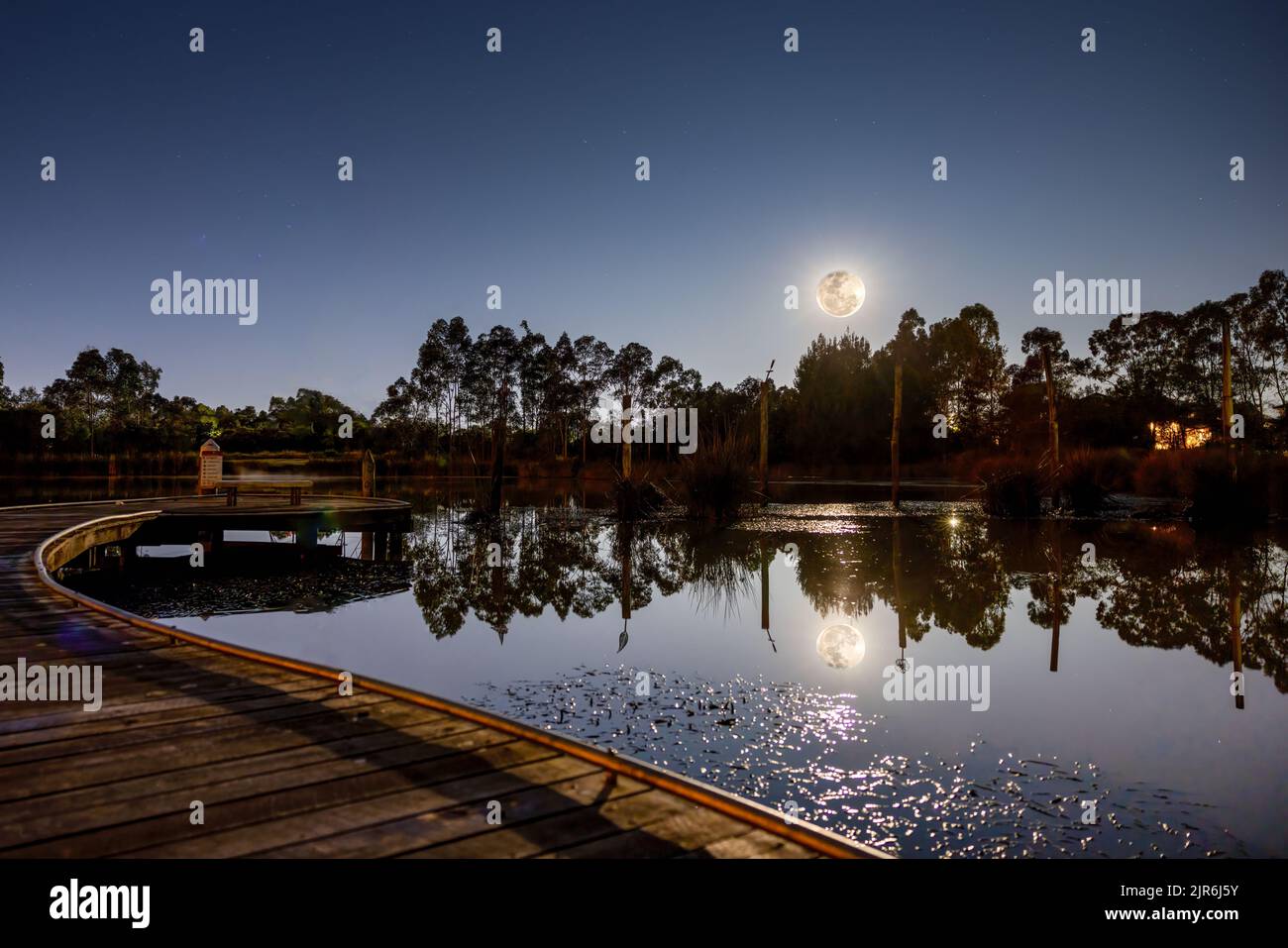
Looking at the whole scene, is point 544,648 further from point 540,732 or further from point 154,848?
point 154,848

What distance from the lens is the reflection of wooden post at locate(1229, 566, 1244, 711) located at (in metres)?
5.14

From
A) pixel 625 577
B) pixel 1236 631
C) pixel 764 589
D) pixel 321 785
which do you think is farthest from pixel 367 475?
pixel 321 785

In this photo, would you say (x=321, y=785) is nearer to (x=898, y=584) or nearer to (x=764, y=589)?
(x=764, y=589)

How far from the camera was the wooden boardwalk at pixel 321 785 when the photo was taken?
2.17 metres

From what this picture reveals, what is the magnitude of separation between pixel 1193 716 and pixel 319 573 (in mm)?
10305

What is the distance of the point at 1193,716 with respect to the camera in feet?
15.2

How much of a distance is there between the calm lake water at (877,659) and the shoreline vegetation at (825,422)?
17.9 feet

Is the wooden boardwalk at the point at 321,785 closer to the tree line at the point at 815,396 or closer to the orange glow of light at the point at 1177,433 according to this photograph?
the tree line at the point at 815,396

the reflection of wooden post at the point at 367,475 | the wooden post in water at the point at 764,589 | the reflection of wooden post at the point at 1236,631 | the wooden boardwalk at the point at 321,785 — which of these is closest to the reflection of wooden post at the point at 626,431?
the wooden post in water at the point at 764,589

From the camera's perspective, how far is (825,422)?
153ft

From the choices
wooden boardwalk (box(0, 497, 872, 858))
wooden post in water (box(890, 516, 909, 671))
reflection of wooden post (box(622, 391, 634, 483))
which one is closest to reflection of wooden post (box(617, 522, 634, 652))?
reflection of wooden post (box(622, 391, 634, 483))

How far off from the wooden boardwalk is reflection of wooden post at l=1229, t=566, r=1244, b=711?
4460 mm

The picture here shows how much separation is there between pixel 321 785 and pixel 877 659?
4442mm

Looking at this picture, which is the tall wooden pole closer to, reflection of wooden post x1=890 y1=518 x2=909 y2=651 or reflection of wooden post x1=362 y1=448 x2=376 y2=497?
reflection of wooden post x1=890 y1=518 x2=909 y2=651
